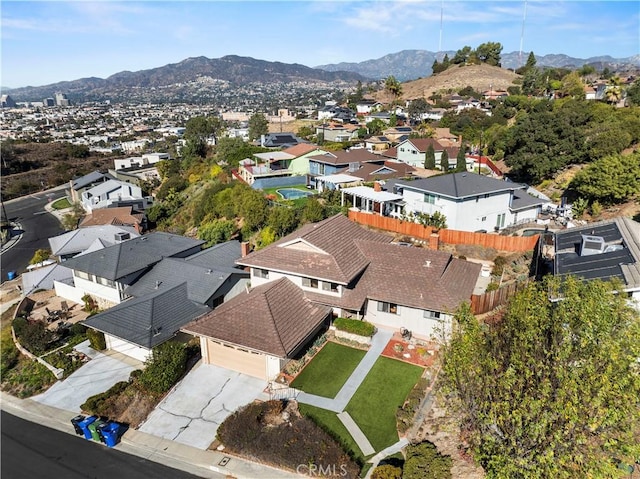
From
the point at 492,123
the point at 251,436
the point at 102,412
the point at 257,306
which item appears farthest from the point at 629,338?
the point at 492,123

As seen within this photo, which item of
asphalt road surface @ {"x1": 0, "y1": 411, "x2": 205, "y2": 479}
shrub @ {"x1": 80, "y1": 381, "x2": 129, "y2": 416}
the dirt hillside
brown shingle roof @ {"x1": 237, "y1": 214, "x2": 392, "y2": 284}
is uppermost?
the dirt hillside

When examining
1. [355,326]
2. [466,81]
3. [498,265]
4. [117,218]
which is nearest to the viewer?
[355,326]

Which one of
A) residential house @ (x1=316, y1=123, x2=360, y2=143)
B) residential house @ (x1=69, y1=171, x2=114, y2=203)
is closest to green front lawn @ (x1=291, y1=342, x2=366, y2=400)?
residential house @ (x1=316, y1=123, x2=360, y2=143)

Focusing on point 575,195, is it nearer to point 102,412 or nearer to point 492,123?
point 492,123

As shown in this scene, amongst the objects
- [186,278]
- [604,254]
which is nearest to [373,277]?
[604,254]

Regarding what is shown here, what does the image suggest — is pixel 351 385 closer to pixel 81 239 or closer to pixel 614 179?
pixel 614 179

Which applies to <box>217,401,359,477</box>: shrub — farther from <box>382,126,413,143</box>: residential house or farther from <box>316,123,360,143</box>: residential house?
<box>316,123,360,143</box>: residential house
